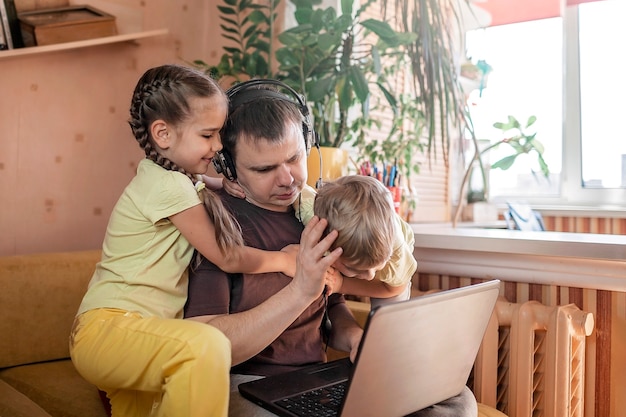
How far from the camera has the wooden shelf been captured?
1.72 meters

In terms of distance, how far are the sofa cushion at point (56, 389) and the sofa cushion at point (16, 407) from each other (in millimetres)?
149

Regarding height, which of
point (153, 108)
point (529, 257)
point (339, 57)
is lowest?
point (529, 257)

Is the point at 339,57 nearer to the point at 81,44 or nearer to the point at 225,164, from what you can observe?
the point at 81,44

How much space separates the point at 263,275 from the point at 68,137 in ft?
3.57

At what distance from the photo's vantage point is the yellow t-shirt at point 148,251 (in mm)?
1066

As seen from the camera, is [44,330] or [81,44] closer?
[44,330]

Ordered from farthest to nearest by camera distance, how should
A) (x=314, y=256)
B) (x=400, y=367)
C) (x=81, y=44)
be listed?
(x=81, y=44), (x=314, y=256), (x=400, y=367)

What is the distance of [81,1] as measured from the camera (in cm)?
192

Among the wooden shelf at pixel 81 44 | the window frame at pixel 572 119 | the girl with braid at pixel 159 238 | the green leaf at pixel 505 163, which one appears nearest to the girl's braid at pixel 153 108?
the girl with braid at pixel 159 238

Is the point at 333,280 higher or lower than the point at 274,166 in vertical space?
lower

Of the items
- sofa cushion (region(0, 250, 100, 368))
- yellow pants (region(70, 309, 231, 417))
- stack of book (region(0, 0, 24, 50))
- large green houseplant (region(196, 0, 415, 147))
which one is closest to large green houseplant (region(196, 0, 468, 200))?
large green houseplant (region(196, 0, 415, 147))

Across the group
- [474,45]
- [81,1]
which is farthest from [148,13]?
[474,45]

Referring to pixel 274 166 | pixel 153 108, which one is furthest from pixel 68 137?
pixel 274 166

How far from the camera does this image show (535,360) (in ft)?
4.91
